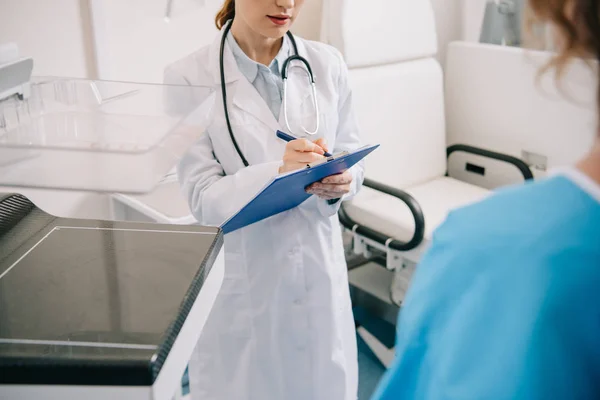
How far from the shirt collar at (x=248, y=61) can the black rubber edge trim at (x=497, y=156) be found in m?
1.14

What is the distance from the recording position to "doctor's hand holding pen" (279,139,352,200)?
1.16m

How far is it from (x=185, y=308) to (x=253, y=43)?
2.71 feet

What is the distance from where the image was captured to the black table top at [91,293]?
0.60 metres

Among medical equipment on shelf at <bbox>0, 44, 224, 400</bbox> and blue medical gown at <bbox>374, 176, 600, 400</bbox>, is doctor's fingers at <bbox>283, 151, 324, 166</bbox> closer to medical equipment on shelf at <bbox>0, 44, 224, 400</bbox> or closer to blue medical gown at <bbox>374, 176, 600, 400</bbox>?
medical equipment on shelf at <bbox>0, 44, 224, 400</bbox>

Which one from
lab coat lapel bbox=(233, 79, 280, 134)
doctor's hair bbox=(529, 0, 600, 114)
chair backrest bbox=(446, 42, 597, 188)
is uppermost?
doctor's hair bbox=(529, 0, 600, 114)

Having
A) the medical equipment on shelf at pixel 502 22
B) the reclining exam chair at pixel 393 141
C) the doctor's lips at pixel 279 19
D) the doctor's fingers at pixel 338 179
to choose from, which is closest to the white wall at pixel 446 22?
the medical equipment on shelf at pixel 502 22

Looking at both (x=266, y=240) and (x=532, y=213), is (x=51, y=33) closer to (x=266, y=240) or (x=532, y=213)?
(x=266, y=240)

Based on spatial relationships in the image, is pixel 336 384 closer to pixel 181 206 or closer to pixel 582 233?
pixel 181 206

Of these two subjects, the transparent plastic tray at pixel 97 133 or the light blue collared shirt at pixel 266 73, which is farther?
the light blue collared shirt at pixel 266 73

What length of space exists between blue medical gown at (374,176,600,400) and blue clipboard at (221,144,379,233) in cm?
58

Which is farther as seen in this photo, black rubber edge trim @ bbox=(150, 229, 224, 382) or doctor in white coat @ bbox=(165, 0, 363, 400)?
doctor in white coat @ bbox=(165, 0, 363, 400)

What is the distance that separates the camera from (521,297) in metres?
0.41

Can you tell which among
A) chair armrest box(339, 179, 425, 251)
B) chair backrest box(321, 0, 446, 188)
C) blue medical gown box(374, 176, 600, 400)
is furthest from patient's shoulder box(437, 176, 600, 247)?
chair backrest box(321, 0, 446, 188)

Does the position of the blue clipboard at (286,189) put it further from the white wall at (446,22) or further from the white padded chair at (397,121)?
the white wall at (446,22)
